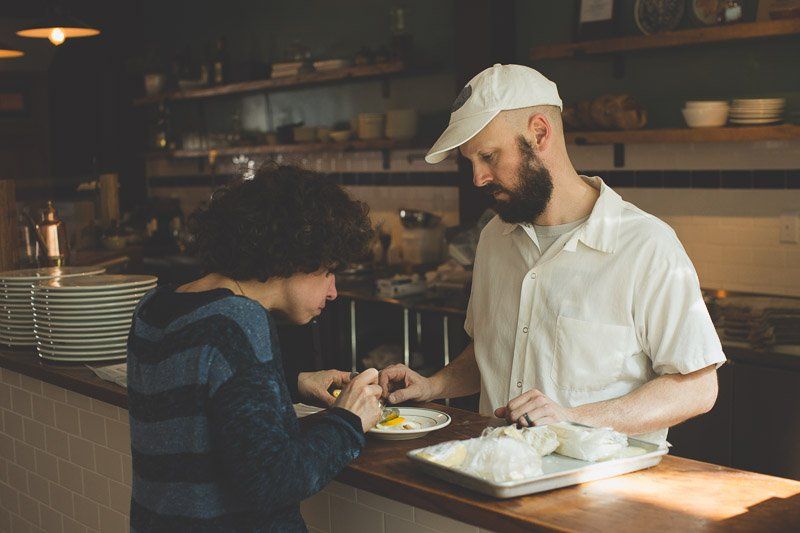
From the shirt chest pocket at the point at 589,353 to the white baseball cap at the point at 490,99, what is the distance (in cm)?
56

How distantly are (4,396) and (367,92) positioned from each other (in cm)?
421

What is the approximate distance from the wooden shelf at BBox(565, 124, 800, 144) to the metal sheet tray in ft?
9.43

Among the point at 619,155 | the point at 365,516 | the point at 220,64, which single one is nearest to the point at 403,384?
the point at 365,516

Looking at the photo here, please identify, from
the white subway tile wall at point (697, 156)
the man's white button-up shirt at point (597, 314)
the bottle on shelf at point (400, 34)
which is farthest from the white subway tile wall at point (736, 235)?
the man's white button-up shirt at point (597, 314)

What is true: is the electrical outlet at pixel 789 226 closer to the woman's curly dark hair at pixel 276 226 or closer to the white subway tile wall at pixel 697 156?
the white subway tile wall at pixel 697 156

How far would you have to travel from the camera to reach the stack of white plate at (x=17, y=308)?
3.64m

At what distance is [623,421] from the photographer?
2.37 m

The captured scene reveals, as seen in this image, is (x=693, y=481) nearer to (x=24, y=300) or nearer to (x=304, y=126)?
(x=24, y=300)

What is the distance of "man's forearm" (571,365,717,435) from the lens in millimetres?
2373

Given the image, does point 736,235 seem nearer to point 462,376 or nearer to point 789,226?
point 789,226

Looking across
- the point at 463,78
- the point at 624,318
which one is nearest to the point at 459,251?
the point at 463,78

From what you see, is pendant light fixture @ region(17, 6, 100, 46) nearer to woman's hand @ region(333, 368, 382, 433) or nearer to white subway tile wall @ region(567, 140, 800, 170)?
white subway tile wall @ region(567, 140, 800, 170)

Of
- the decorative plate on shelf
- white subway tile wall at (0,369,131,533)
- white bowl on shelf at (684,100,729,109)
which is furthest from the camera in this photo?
the decorative plate on shelf

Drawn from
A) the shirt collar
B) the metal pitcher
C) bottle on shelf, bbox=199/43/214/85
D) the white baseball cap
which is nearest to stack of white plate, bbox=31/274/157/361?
the metal pitcher
